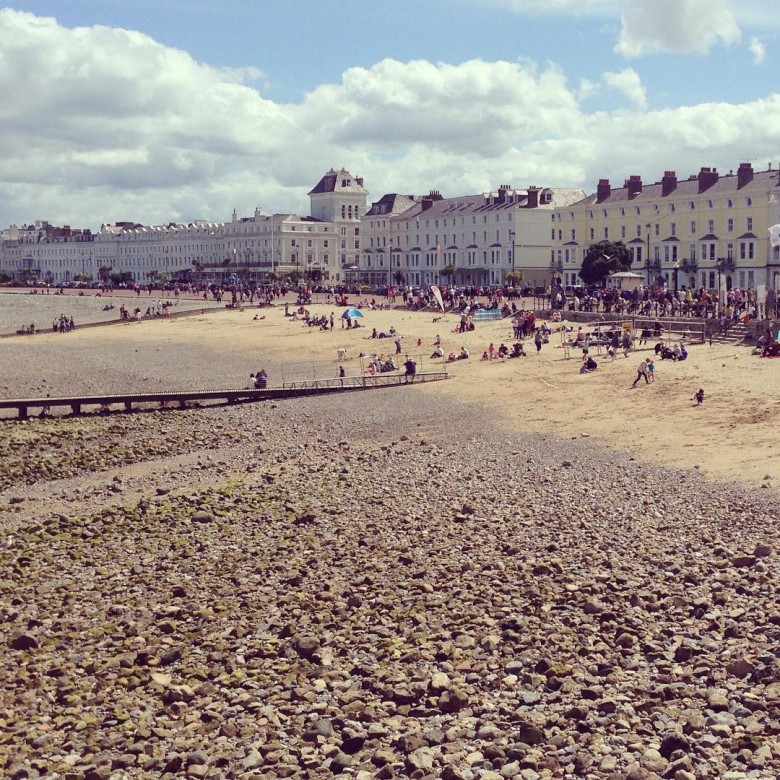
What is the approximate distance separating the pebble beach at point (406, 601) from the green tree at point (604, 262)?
1583 inches

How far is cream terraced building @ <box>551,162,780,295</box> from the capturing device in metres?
64.6

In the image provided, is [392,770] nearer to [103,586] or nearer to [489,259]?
[103,586]

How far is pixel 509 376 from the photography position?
110 ft

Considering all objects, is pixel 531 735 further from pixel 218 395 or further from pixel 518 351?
pixel 518 351

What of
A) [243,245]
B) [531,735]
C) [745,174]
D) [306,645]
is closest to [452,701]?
[531,735]

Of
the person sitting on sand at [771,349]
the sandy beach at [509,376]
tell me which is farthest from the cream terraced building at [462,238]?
the person sitting on sand at [771,349]

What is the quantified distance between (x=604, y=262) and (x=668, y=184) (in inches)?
379

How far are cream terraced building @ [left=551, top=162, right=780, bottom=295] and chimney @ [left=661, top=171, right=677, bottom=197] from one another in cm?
6

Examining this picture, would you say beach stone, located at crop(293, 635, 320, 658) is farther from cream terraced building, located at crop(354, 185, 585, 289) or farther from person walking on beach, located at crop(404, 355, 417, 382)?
cream terraced building, located at crop(354, 185, 585, 289)

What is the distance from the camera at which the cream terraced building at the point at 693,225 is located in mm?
64562

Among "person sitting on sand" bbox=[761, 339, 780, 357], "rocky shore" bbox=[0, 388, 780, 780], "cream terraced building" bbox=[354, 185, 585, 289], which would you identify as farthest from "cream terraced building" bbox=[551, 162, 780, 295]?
"rocky shore" bbox=[0, 388, 780, 780]

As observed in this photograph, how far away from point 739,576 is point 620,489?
521 cm

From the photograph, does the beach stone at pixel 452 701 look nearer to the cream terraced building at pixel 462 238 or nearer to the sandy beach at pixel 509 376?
the sandy beach at pixel 509 376

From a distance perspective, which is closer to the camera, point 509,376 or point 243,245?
point 509,376
